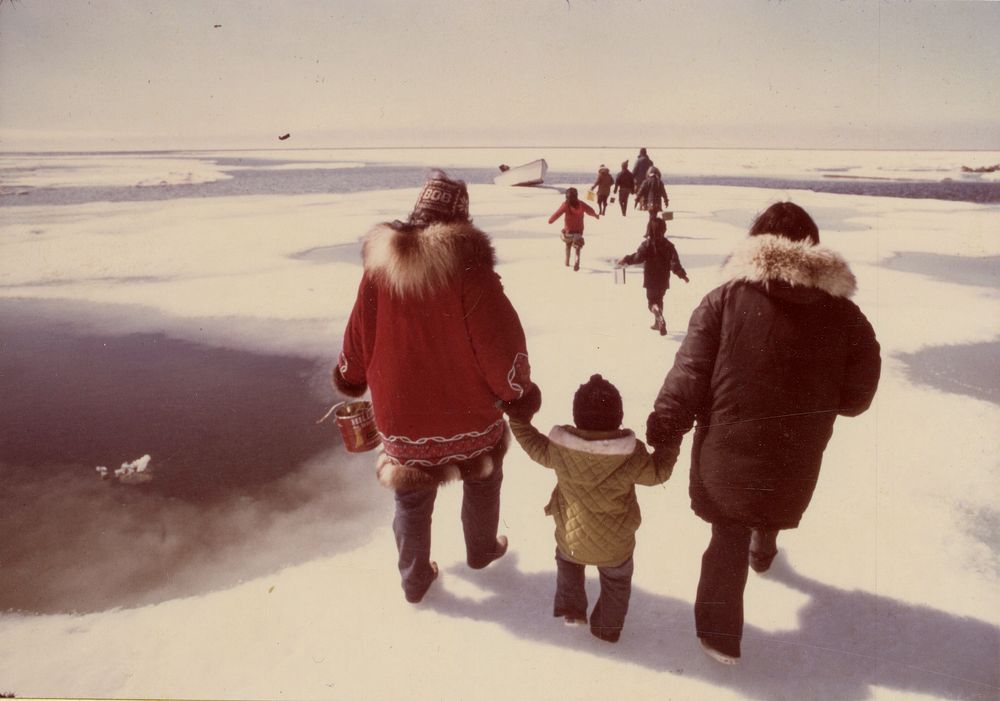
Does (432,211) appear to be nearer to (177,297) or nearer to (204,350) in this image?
(204,350)

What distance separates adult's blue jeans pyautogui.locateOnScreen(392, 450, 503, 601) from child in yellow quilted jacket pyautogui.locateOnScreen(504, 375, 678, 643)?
0.33m

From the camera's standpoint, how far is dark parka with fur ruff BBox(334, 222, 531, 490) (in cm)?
212

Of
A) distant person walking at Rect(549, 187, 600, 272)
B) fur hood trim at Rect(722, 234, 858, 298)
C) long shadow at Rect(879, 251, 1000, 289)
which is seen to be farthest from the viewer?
distant person walking at Rect(549, 187, 600, 272)

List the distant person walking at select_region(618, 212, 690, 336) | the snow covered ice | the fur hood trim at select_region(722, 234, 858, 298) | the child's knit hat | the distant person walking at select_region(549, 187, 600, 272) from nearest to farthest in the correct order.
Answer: the fur hood trim at select_region(722, 234, 858, 298) < the child's knit hat < the snow covered ice < the distant person walking at select_region(618, 212, 690, 336) < the distant person walking at select_region(549, 187, 600, 272)

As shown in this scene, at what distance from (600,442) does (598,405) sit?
0.14 metres

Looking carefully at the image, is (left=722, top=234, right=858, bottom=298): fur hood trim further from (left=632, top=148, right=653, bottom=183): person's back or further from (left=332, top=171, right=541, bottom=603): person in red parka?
(left=632, top=148, right=653, bottom=183): person's back

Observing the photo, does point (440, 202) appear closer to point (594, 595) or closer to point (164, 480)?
point (594, 595)

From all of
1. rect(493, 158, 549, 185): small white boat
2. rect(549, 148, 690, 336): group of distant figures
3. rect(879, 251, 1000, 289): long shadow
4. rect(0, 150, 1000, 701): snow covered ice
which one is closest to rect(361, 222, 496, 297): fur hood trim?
rect(0, 150, 1000, 701): snow covered ice

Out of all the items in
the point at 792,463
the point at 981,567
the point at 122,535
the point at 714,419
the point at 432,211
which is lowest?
the point at 122,535

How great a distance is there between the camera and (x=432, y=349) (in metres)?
2.24

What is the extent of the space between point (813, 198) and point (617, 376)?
642 inches

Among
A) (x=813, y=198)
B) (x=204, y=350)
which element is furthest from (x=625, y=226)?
(x=204, y=350)

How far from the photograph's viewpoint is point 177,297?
7570mm

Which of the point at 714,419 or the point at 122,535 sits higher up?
the point at 714,419
